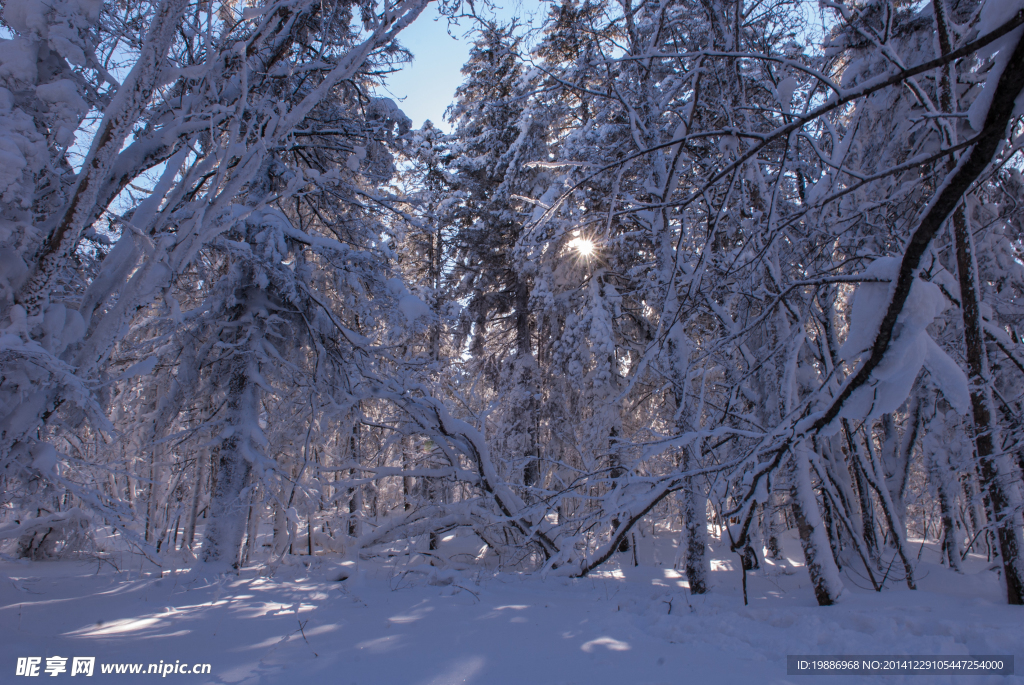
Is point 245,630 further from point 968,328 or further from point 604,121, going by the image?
point 604,121

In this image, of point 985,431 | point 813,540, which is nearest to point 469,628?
point 813,540

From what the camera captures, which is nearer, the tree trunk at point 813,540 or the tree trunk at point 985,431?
the tree trunk at point 985,431

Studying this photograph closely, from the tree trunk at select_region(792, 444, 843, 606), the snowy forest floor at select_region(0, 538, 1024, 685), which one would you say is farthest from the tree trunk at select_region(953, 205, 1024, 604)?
the tree trunk at select_region(792, 444, 843, 606)

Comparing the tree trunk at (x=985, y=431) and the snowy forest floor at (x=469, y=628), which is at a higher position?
the tree trunk at (x=985, y=431)

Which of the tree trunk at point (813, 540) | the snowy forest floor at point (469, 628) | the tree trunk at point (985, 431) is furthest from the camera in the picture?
the tree trunk at point (813, 540)

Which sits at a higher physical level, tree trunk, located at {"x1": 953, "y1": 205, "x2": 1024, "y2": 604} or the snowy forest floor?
tree trunk, located at {"x1": 953, "y1": 205, "x2": 1024, "y2": 604}

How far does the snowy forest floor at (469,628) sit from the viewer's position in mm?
2881

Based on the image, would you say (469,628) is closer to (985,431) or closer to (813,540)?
(813,540)

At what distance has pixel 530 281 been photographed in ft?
45.4

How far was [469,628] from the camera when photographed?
385cm

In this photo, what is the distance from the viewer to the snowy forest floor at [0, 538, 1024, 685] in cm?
288

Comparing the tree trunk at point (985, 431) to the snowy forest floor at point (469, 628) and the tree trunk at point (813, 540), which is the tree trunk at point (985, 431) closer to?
the snowy forest floor at point (469, 628)

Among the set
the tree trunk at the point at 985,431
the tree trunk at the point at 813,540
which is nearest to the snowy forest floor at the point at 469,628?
the tree trunk at the point at 813,540

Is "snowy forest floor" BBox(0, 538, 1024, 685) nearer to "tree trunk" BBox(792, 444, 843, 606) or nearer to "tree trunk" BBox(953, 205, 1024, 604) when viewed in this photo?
"tree trunk" BBox(792, 444, 843, 606)
